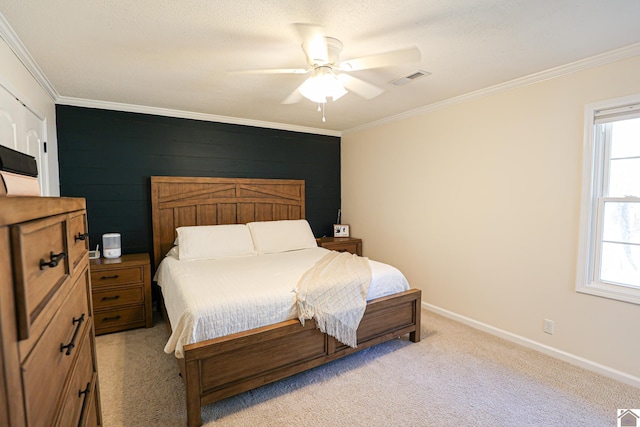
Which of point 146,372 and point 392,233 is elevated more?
point 392,233

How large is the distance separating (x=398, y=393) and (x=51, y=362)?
2031 mm

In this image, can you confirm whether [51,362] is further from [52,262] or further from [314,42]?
[314,42]

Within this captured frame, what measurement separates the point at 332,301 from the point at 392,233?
198 cm

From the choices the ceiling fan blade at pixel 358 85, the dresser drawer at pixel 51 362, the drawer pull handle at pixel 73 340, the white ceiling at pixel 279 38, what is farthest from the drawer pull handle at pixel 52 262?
the ceiling fan blade at pixel 358 85

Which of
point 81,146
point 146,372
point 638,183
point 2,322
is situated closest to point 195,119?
point 81,146

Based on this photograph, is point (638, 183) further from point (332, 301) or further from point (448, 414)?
point (332, 301)

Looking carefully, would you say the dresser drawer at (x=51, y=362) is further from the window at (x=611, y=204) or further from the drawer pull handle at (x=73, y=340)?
the window at (x=611, y=204)

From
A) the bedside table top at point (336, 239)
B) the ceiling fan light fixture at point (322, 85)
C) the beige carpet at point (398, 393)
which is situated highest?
the ceiling fan light fixture at point (322, 85)

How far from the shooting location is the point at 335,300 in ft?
7.81

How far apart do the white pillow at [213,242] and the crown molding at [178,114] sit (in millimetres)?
1347

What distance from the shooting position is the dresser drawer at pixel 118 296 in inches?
118

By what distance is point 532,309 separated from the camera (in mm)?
2748

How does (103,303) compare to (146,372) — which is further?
(103,303)

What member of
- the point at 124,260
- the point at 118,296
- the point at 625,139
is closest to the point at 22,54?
the point at 124,260
